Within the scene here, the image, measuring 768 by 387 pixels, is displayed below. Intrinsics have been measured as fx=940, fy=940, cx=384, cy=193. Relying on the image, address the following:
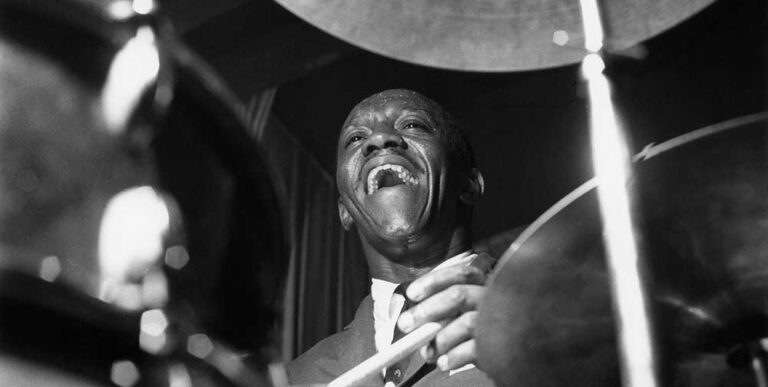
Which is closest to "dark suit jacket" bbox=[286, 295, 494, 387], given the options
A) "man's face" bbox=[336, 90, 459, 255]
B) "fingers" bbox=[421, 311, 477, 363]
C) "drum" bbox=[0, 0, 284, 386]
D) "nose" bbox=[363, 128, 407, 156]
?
"man's face" bbox=[336, 90, 459, 255]

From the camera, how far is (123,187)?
0.49 m

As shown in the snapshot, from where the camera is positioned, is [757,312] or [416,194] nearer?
[757,312]

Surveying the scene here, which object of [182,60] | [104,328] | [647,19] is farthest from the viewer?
[647,19]

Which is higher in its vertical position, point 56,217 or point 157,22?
point 157,22

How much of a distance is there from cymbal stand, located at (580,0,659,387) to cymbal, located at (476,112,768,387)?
18 mm

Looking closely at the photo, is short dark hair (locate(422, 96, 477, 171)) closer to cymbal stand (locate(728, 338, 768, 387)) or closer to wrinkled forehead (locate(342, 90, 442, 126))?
wrinkled forehead (locate(342, 90, 442, 126))

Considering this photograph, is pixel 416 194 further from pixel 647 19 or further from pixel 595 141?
pixel 595 141

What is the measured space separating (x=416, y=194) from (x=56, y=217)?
123cm

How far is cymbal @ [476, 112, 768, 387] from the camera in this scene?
2.52 ft

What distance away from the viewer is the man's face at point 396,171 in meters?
1.65

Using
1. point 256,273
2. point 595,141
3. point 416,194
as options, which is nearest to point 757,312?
point 595,141

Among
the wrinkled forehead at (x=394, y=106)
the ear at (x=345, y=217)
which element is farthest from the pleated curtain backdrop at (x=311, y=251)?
the wrinkled forehead at (x=394, y=106)

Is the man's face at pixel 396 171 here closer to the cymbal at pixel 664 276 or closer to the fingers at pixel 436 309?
the fingers at pixel 436 309

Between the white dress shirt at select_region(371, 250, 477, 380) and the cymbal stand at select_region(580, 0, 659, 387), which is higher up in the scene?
the white dress shirt at select_region(371, 250, 477, 380)
